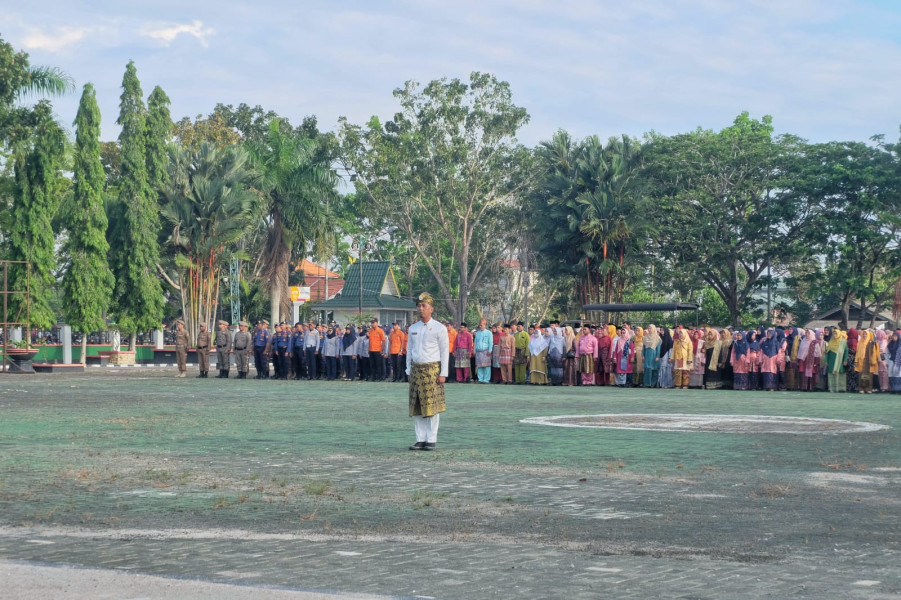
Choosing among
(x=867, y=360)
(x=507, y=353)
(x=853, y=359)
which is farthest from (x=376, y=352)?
(x=867, y=360)

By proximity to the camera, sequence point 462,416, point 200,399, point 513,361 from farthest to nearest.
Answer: point 513,361
point 200,399
point 462,416

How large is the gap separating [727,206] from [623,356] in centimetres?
2177

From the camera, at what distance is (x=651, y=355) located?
3150 cm

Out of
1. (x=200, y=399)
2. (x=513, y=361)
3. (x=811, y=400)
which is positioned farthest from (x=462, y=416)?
(x=513, y=361)

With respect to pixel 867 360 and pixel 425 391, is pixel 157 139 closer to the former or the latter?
pixel 867 360

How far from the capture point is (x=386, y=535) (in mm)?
7871

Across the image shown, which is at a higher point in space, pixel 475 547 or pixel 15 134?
pixel 15 134

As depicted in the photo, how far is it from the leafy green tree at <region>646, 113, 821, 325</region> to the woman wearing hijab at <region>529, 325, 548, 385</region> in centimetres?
1895

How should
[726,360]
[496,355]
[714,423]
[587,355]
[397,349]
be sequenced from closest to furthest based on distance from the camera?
[714,423] → [726,360] → [587,355] → [496,355] → [397,349]

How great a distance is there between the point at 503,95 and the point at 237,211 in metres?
13.7

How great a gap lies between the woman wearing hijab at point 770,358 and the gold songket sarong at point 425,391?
18077 mm

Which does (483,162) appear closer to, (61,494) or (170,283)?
(170,283)

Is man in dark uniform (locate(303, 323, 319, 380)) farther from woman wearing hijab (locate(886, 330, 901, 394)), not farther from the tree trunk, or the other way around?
woman wearing hijab (locate(886, 330, 901, 394))

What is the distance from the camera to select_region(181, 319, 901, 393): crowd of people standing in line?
29.1 m
